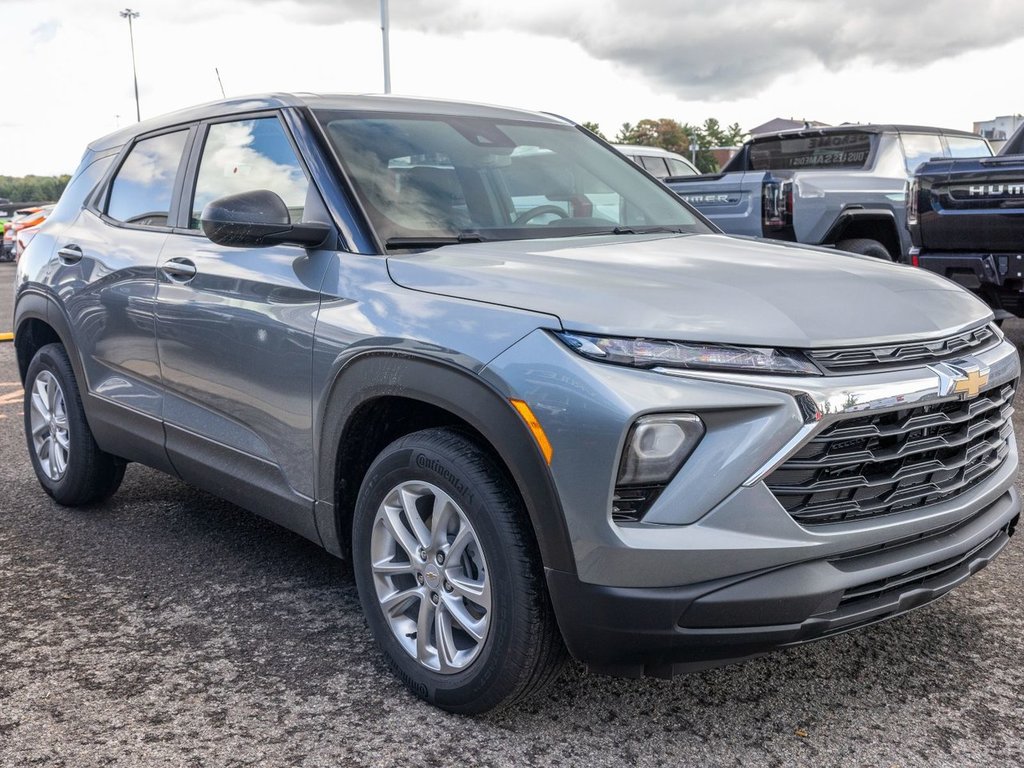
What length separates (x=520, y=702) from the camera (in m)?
2.96

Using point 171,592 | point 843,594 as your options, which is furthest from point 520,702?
point 171,592

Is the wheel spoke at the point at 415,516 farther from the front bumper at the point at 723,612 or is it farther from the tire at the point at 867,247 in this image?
the tire at the point at 867,247

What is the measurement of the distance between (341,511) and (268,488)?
380mm

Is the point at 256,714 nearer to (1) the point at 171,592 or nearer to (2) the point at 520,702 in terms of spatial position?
(2) the point at 520,702

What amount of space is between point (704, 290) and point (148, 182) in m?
2.73

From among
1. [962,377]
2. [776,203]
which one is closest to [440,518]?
[962,377]

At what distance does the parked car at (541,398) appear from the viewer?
2.48 metres

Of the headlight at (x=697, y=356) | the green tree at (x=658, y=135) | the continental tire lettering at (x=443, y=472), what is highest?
the headlight at (x=697, y=356)

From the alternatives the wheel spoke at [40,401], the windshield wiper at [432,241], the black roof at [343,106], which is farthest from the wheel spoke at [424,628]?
the wheel spoke at [40,401]

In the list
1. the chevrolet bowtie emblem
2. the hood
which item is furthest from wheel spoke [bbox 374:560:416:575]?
the chevrolet bowtie emblem

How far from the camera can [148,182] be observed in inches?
178

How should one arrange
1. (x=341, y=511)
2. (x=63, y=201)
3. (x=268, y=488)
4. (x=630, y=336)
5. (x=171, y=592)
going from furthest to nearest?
(x=63, y=201) → (x=171, y=592) → (x=268, y=488) → (x=341, y=511) → (x=630, y=336)

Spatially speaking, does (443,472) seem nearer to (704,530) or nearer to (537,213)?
(704,530)

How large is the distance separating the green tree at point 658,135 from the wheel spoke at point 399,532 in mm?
102295
